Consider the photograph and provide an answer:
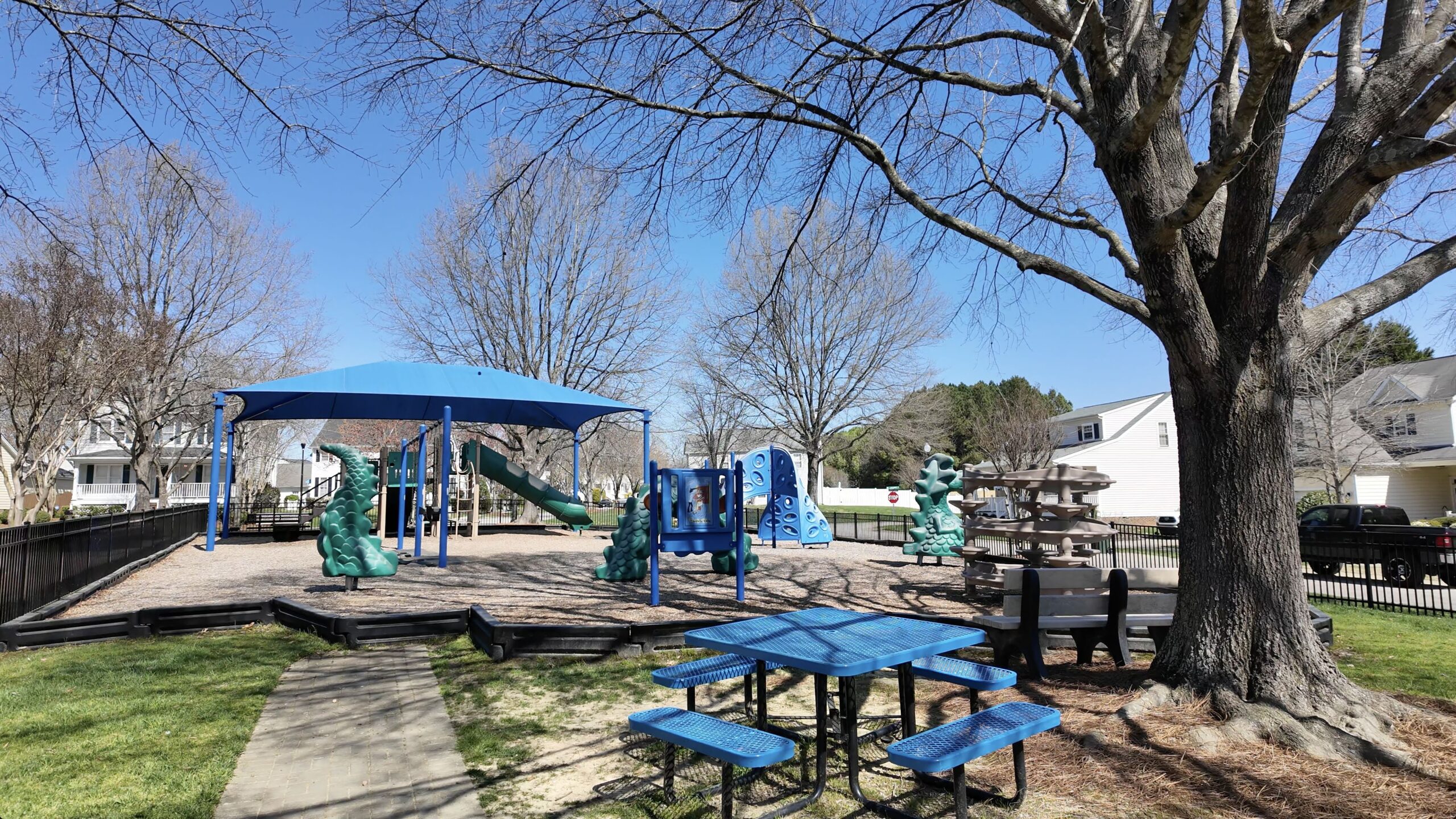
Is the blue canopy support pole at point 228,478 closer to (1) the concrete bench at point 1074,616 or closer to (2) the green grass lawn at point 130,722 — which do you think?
(2) the green grass lawn at point 130,722

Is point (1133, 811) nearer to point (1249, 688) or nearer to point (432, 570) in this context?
point (1249, 688)

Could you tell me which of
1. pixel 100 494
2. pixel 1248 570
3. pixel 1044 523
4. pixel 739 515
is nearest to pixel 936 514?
pixel 1044 523

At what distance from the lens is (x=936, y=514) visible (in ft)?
54.4

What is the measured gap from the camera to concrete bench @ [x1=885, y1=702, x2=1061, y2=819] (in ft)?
11.5

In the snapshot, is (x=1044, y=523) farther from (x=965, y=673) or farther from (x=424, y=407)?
(x=424, y=407)

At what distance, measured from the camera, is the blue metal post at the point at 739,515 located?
10516 millimetres

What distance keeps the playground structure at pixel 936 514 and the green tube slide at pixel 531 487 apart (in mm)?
10733

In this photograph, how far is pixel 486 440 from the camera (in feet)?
109

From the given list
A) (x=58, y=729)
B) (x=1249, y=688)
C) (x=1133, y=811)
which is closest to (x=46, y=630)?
(x=58, y=729)

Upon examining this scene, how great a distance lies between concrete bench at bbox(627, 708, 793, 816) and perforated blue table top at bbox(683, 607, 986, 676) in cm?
41

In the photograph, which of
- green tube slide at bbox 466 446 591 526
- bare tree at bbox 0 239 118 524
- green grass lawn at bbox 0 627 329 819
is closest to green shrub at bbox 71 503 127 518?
bare tree at bbox 0 239 118 524

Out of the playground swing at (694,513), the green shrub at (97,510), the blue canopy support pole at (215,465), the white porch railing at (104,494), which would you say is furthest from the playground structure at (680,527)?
the white porch railing at (104,494)

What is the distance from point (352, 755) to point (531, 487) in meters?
19.0

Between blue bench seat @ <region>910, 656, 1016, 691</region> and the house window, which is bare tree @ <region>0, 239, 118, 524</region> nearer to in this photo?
blue bench seat @ <region>910, 656, 1016, 691</region>
